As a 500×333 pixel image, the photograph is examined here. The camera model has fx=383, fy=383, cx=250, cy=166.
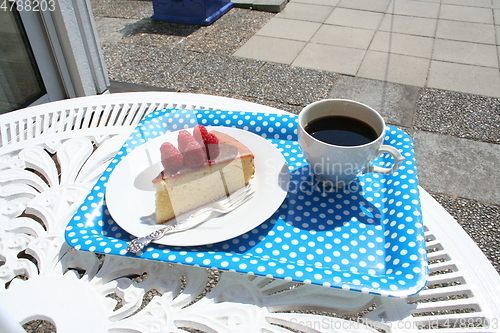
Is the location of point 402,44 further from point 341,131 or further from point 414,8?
point 341,131

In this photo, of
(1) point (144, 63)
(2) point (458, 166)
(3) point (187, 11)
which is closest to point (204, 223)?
(2) point (458, 166)

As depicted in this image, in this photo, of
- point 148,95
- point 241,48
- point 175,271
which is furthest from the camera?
point 241,48

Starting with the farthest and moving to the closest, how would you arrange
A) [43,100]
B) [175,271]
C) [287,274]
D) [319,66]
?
[319,66] < [43,100] < [175,271] < [287,274]

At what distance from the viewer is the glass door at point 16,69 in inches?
88.4

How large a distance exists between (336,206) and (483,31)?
3.86 m

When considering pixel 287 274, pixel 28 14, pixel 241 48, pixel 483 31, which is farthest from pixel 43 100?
pixel 483 31

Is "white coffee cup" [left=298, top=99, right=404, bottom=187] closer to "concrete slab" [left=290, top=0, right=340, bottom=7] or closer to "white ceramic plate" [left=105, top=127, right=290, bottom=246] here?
"white ceramic plate" [left=105, top=127, right=290, bottom=246]

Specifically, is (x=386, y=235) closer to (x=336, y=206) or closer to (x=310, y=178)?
(x=336, y=206)

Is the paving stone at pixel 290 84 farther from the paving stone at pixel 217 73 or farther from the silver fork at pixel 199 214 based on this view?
the silver fork at pixel 199 214

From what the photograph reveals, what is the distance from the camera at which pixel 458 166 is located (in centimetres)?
225

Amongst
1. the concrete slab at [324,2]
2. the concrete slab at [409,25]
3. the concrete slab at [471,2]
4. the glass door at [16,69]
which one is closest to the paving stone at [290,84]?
the concrete slab at [409,25]

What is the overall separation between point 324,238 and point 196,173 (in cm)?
33

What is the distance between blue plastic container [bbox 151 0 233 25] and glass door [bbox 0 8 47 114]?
6.67 feet

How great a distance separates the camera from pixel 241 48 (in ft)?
11.8
